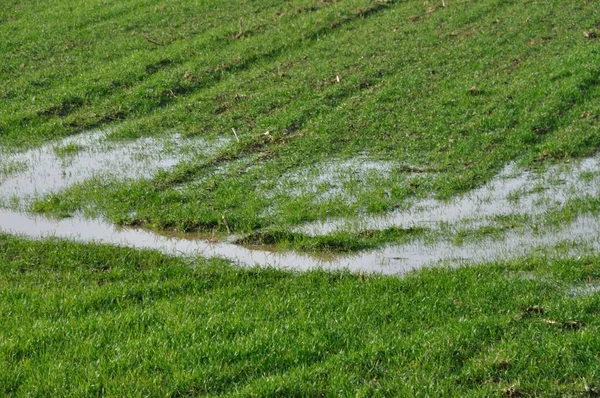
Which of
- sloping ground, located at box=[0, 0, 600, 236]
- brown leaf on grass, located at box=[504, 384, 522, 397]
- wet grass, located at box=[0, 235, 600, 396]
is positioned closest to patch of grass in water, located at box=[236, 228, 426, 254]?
sloping ground, located at box=[0, 0, 600, 236]

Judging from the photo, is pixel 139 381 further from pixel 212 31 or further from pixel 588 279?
pixel 212 31

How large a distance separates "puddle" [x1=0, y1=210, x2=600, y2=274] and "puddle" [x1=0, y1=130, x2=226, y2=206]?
10.6ft

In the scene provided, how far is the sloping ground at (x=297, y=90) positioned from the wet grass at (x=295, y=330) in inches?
144

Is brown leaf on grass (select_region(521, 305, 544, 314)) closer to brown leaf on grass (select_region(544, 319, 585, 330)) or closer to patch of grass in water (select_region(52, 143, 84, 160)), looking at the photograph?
brown leaf on grass (select_region(544, 319, 585, 330))

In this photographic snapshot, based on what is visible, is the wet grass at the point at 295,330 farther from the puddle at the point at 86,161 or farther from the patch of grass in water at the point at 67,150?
the patch of grass in water at the point at 67,150

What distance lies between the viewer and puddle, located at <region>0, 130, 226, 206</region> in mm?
21469

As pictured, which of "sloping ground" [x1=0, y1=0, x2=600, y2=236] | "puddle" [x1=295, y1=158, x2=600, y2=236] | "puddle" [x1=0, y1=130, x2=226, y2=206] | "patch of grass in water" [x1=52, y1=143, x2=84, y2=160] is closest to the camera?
"puddle" [x1=295, y1=158, x2=600, y2=236]

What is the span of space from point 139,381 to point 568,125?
14955 millimetres

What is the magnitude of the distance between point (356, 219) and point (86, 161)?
8354 millimetres

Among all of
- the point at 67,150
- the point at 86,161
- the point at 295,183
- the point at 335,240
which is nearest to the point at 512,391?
the point at 335,240

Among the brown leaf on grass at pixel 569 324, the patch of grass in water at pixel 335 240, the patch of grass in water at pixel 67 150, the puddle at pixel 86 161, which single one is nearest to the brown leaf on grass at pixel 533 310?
the brown leaf on grass at pixel 569 324

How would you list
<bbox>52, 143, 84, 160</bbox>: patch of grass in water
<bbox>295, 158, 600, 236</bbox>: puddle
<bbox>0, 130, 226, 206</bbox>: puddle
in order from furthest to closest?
<bbox>52, 143, 84, 160</bbox>: patch of grass in water → <bbox>0, 130, 226, 206</bbox>: puddle → <bbox>295, 158, 600, 236</bbox>: puddle

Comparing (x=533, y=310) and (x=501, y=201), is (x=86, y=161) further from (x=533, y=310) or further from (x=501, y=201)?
(x=533, y=310)

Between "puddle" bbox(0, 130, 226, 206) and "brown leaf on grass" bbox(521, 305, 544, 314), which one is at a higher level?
"puddle" bbox(0, 130, 226, 206)
